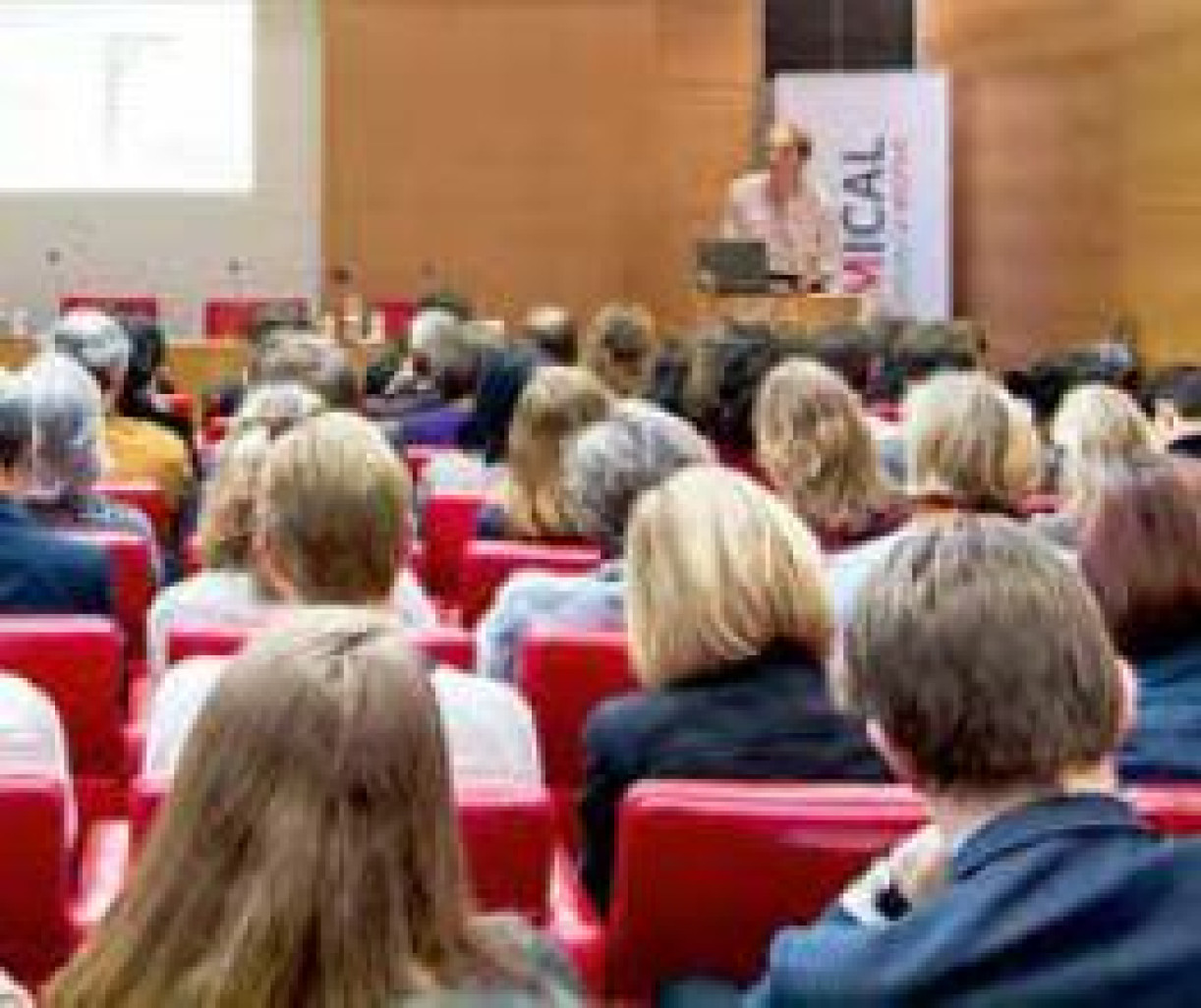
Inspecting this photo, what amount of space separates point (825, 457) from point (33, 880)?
2.59m

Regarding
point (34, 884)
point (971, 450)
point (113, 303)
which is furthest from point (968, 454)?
point (113, 303)

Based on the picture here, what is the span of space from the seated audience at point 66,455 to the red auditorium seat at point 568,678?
65.2 inches

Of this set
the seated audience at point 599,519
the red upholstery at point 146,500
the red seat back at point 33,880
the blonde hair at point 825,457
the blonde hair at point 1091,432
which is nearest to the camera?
the red seat back at point 33,880

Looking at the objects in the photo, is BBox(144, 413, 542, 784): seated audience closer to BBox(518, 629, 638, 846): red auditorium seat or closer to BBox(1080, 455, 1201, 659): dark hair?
BBox(518, 629, 638, 846): red auditorium seat

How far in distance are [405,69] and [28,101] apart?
6.41 ft

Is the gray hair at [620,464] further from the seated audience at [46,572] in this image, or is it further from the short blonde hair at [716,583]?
the short blonde hair at [716,583]

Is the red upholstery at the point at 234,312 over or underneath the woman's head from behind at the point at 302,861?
over

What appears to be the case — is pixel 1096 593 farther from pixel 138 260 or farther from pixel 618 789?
pixel 138 260

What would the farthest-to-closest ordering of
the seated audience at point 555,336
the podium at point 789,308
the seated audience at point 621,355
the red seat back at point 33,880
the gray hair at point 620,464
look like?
the podium at point 789,308
the seated audience at point 555,336
the seated audience at point 621,355
the gray hair at point 620,464
the red seat back at point 33,880

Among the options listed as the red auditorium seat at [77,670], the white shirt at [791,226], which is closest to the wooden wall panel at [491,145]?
the white shirt at [791,226]

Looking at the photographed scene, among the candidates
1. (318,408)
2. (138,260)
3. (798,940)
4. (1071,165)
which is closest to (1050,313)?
(1071,165)

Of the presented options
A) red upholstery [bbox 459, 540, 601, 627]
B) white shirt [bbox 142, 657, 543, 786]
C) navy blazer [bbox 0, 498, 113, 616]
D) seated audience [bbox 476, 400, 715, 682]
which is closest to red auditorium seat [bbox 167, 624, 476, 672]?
seated audience [bbox 476, 400, 715, 682]

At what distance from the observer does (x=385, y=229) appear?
13.6 meters

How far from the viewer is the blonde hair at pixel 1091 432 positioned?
16.5ft
